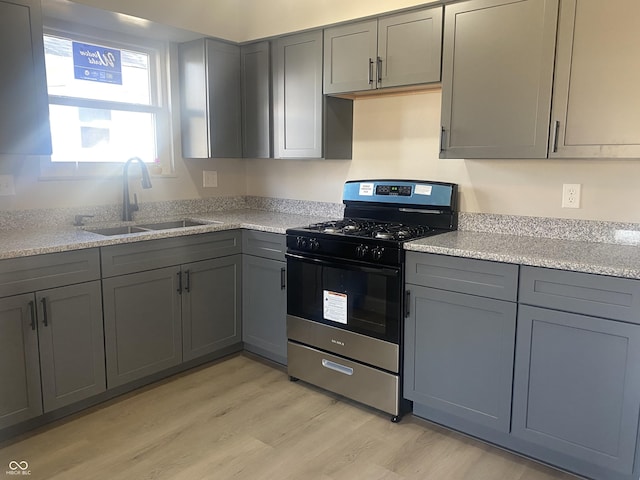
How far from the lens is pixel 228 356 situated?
3385 millimetres

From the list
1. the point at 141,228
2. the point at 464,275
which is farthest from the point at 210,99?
the point at 464,275

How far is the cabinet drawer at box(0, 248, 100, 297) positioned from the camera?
2.25 m

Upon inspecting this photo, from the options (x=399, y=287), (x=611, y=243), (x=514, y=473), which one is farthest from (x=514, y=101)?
(x=514, y=473)

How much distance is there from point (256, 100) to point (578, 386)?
8.46 feet

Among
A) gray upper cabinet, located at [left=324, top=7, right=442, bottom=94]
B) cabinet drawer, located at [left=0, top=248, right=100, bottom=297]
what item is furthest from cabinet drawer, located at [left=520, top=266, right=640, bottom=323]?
cabinet drawer, located at [left=0, top=248, right=100, bottom=297]

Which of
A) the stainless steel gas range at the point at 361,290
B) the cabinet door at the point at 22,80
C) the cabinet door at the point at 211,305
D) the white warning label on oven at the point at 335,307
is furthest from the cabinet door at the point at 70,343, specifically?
the white warning label on oven at the point at 335,307

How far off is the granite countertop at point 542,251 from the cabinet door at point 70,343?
1.62 meters

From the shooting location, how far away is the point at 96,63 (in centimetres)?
317

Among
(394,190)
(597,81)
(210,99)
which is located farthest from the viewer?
(210,99)

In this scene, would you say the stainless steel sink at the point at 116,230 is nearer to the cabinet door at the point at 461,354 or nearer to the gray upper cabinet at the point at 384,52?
the gray upper cabinet at the point at 384,52

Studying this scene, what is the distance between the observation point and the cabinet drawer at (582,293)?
188cm

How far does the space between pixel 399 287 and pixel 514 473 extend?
93 cm

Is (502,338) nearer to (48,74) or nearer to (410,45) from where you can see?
(410,45)

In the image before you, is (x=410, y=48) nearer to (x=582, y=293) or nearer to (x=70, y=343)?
(x=582, y=293)
